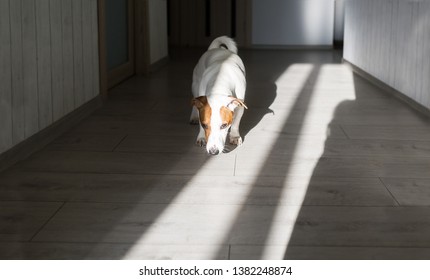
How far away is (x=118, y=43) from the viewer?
520 cm

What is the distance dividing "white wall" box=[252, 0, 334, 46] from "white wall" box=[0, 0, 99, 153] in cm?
492

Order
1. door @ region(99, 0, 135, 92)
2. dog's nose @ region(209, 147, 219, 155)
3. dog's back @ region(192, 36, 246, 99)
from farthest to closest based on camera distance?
door @ region(99, 0, 135, 92)
dog's back @ region(192, 36, 246, 99)
dog's nose @ region(209, 147, 219, 155)

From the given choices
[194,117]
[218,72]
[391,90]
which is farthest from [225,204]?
[391,90]

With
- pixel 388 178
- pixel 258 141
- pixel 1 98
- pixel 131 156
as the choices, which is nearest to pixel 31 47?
pixel 1 98

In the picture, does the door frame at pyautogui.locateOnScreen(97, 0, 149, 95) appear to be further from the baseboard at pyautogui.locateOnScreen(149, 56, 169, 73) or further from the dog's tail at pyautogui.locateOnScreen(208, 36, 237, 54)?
the dog's tail at pyautogui.locateOnScreen(208, 36, 237, 54)

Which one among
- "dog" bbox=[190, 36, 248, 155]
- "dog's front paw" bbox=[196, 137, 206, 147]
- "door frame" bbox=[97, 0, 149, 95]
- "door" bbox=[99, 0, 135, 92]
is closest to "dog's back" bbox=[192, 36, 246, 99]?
"dog" bbox=[190, 36, 248, 155]

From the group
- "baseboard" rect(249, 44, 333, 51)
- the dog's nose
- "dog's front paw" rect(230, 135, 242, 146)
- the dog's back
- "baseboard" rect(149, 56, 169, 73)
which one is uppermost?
the dog's back

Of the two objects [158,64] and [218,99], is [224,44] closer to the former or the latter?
[218,99]

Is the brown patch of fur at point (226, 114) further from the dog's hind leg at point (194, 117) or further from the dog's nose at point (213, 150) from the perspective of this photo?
the dog's hind leg at point (194, 117)

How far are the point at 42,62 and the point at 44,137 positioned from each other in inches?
13.1

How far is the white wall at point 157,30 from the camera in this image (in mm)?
5996

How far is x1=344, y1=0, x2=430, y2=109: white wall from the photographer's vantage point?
395 centimetres
